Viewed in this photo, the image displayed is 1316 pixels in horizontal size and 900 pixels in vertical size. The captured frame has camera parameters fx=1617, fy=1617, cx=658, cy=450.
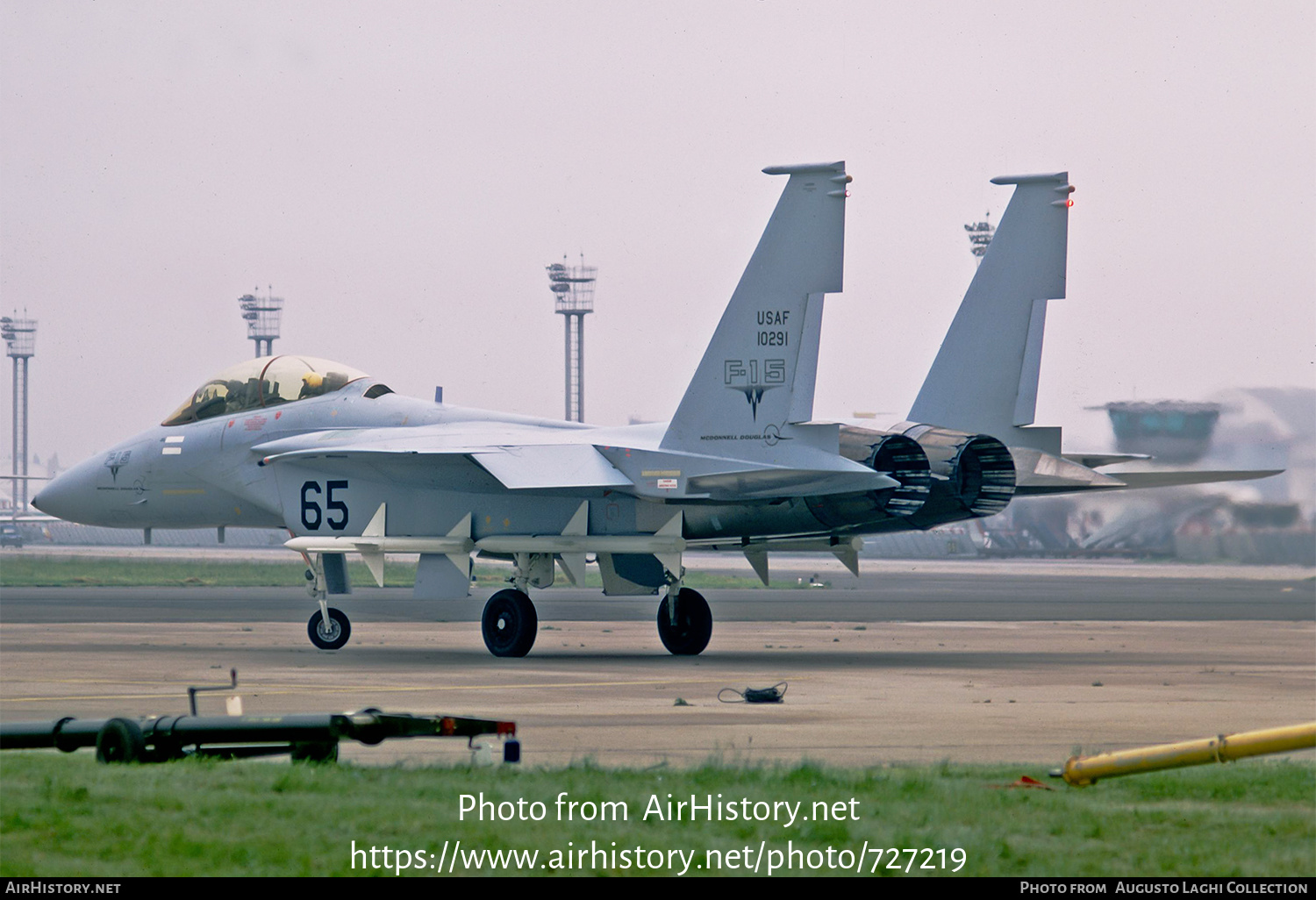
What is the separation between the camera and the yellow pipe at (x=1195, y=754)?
6.69m

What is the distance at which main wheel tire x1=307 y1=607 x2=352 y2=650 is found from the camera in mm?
19625

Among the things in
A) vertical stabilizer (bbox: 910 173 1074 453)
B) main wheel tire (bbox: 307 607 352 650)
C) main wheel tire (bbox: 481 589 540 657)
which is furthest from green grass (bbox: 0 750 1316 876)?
vertical stabilizer (bbox: 910 173 1074 453)

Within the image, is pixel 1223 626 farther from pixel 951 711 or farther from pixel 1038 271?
pixel 951 711

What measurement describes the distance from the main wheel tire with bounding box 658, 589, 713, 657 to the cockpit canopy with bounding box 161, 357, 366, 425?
18.1ft

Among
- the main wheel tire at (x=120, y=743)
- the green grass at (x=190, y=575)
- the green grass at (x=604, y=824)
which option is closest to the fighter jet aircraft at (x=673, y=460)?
the green grass at (x=604, y=824)

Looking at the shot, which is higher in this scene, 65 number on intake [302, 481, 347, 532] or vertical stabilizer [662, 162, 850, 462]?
vertical stabilizer [662, 162, 850, 462]

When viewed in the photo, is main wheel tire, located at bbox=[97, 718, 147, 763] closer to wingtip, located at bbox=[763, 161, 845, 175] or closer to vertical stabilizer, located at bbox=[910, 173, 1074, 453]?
wingtip, located at bbox=[763, 161, 845, 175]

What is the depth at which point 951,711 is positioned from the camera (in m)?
12.3

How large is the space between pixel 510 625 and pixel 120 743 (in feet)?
34.6

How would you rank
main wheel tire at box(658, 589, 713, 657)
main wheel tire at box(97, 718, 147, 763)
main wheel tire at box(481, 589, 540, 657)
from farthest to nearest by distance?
main wheel tire at box(658, 589, 713, 657) < main wheel tire at box(481, 589, 540, 657) < main wheel tire at box(97, 718, 147, 763)

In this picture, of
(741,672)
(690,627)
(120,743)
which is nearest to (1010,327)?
(690,627)

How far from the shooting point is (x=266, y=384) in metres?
21.2

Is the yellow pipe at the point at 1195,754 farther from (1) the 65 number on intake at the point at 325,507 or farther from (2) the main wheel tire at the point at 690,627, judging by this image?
(1) the 65 number on intake at the point at 325,507

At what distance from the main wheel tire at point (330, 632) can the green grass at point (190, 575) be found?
19.0 m
